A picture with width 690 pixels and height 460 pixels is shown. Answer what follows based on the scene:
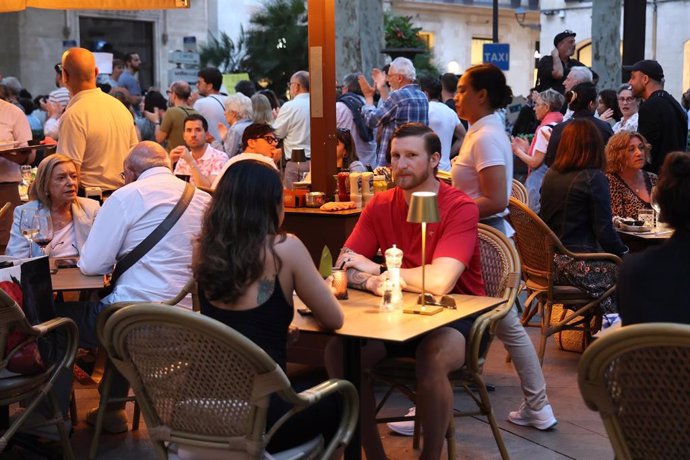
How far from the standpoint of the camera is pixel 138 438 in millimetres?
5500

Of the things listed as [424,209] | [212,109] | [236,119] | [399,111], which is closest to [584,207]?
[424,209]

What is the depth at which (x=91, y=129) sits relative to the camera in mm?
7523

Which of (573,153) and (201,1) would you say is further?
(201,1)

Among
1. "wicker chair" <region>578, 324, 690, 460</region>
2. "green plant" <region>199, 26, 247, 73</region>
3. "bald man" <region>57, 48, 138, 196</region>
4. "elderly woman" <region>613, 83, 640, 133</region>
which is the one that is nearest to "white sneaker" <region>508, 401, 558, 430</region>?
"wicker chair" <region>578, 324, 690, 460</region>

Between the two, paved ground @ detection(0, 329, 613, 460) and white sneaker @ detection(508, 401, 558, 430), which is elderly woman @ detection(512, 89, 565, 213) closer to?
paved ground @ detection(0, 329, 613, 460)

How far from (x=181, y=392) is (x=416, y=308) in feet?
3.89

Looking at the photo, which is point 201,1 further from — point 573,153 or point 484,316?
point 484,316

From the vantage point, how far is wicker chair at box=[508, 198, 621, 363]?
21.0ft

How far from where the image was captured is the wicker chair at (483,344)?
4.46m

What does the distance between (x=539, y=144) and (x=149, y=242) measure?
5.40 meters

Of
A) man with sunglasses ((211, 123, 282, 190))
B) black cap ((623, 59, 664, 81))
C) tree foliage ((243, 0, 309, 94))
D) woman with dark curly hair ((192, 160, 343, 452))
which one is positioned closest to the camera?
woman with dark curly hair ((192, 160, 343, 452))

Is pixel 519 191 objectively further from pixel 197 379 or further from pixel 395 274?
pixel 197 379

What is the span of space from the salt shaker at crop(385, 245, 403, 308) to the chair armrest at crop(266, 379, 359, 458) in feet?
2.07

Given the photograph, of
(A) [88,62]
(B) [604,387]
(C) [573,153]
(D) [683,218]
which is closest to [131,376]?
(B) [604,387]
